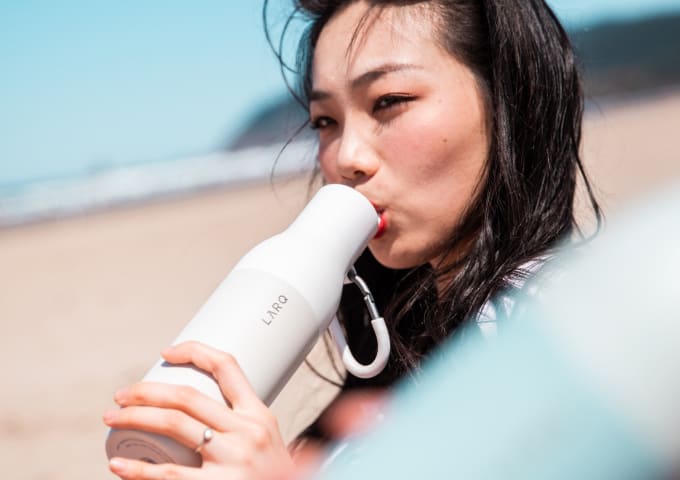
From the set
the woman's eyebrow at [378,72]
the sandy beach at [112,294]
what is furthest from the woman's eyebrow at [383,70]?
the sandy beach at [112,294]

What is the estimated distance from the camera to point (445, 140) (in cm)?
186

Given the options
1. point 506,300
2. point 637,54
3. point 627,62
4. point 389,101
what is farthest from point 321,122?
Answer: point 637,54

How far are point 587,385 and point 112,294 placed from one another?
7.98 metres

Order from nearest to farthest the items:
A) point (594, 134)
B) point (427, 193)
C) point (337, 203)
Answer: point (337, 203) < point (427, 193) < point (594, 134)

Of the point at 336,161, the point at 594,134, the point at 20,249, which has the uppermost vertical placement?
→ the point at 20,249

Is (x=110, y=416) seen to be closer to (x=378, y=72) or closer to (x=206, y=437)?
(x=206, y=437)

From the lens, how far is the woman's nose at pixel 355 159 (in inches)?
71.6

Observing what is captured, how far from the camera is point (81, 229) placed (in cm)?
1442

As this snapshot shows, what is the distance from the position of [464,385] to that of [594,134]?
484 inches

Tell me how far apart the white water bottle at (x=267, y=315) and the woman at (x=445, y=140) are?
0.38 meters

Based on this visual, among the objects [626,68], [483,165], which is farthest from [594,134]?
[626,68]

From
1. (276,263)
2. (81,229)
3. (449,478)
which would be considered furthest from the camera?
(81,229)

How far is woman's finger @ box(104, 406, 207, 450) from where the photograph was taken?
3.63ft

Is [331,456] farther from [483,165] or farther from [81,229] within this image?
[81,229]
